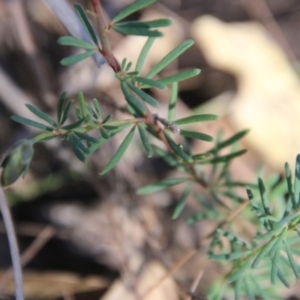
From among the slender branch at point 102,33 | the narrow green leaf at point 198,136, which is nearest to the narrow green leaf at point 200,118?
the narrow green leaf at point 198,136

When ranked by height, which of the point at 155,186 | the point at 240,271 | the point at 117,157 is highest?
the point at 117,157

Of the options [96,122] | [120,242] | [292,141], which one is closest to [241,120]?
[292,141]

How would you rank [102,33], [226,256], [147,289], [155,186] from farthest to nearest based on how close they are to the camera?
[147,289] → [155,186] → [226,256] → [102,33]

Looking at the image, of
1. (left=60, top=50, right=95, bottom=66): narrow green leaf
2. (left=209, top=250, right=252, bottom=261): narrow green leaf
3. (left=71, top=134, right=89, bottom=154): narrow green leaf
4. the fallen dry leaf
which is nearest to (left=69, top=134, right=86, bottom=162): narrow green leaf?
(left=71, top=134, right=89, bottom=154): narrow green leaf

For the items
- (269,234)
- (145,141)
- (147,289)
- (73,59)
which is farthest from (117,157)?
(147,289)

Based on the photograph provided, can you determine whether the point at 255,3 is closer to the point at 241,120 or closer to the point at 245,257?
the point at 241,120

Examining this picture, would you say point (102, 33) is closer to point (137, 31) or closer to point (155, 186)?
point (137, 31)

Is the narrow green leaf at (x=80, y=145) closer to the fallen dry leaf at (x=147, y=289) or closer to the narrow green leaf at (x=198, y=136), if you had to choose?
the narrow green leaf at (x=198, y=136)

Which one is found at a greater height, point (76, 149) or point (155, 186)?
point (76, 149)

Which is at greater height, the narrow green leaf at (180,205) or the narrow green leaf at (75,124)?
the narrow green leaf at (75,124)

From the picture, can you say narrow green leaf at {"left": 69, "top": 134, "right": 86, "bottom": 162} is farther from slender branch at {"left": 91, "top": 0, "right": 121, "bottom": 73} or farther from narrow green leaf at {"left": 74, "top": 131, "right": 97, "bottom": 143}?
slender branch at {"left": 91, "top": 0, "right": 121, "bottom": 73}

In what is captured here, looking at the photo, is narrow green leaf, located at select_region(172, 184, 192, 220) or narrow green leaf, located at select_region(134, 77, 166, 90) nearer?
narrow green leaf, located at select_region(134, 77, 166, 90)
